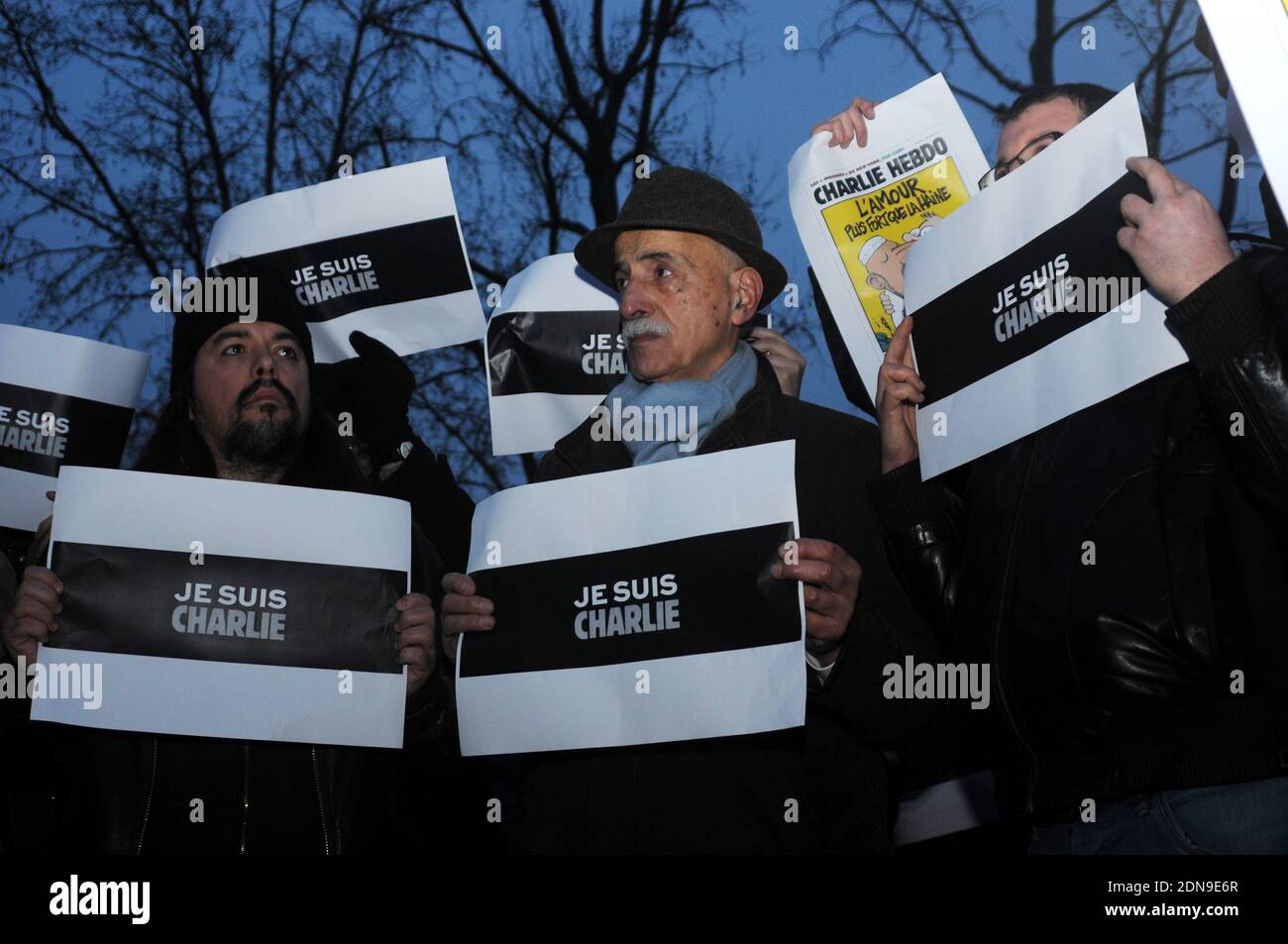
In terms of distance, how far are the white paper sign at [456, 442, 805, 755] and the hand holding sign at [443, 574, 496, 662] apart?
0.08 ft

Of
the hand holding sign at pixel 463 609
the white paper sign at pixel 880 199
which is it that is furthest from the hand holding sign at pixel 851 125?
the hand holding sign at pixel 463 609

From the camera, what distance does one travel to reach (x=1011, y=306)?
2.57 m

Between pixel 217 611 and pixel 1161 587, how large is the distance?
1970mm

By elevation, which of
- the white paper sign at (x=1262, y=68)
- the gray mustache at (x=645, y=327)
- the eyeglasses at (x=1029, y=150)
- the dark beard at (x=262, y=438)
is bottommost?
the white paper sign at (x=1262, y=68)

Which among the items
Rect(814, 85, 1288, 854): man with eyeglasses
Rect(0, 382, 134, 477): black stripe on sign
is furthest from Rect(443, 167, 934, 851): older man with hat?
Rect(0, 382, 134, 477): black stripe on sign

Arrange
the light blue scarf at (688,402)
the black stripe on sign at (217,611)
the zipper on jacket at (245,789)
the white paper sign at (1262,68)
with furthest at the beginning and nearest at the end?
the light blue scarf at (688,402) < the zipper on jacket at (245,789) < the black stripe on sign at (217,611) < the white paper sign at (1262,68)

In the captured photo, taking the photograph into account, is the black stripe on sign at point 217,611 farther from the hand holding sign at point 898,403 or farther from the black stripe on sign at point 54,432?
the hand holding sign at point 898,403

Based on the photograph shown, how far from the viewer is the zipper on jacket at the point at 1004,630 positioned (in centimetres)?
241

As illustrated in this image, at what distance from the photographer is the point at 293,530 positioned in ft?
9.94

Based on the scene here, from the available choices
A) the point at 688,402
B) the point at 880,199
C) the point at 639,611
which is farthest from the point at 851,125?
the point at 639,611

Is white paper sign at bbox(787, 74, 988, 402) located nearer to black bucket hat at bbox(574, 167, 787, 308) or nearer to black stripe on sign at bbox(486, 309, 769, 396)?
black bucket hat at bbox(574, 167, 787, 308)

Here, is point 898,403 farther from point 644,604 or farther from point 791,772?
point 791,772

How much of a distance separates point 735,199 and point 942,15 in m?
4.49
